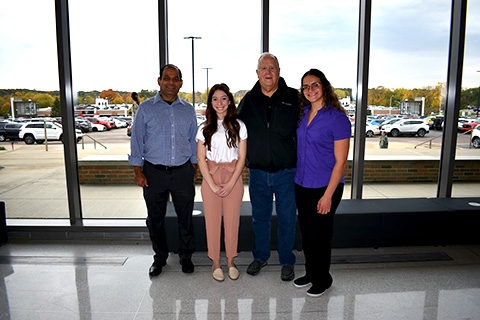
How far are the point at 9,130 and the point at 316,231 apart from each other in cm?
330

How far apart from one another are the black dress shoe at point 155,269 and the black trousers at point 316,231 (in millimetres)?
1157

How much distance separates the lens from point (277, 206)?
7.89ft

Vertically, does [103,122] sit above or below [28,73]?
below

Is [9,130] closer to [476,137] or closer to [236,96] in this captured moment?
[236,96]

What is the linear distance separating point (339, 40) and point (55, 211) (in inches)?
152

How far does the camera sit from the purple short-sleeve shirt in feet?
6.42

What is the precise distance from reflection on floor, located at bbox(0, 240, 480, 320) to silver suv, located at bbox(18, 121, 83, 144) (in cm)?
110

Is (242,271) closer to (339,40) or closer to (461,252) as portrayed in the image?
(461,252)

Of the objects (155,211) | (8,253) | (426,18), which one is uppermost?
(426,18)

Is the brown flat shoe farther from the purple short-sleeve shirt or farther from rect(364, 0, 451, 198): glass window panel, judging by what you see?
rect(364, 0, 451, 198): glass window panel

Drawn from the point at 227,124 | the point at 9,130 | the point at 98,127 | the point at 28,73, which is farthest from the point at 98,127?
Result: the point at 227,124

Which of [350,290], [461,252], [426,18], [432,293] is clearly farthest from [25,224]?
[426,18]

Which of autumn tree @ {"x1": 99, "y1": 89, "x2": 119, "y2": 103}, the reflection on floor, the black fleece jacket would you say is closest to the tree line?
autumn tree @ {"x1": 99, "y1": 89, "x2": 119, "y2": 103}

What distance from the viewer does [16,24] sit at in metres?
3.11
